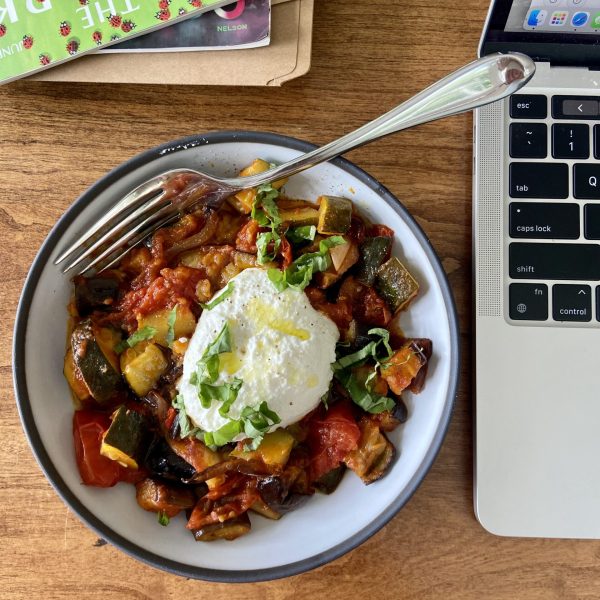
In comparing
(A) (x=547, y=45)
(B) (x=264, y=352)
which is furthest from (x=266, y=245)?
(A) (x=547, y=45)

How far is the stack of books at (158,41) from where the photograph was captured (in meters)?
1.46

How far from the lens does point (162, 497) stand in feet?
4.36

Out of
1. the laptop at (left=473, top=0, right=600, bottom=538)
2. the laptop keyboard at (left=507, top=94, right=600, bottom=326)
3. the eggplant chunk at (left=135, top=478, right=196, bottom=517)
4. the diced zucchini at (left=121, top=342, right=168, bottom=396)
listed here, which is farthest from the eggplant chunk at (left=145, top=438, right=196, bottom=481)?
the laptop keyboard at (left=507, top=94, right=600, bottom=326)

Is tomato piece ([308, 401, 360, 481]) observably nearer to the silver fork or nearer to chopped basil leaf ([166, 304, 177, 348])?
chopped basil leaf ([166, 304, 177, 348])

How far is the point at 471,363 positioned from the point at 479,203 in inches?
14.4

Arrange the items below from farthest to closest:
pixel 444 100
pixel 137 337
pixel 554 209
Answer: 1. pixel 554 209
2. pixel 137 337
3. pixel 444 100

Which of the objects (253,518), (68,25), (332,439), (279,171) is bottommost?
(253,518)

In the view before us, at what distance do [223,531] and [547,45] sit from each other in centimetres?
128

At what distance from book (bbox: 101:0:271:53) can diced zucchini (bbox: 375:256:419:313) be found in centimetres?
59

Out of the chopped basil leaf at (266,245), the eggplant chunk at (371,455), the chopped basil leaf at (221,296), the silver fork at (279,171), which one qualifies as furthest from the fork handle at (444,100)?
the eggplant chunk at (371,455)

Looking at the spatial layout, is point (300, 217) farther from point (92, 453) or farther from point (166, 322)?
point (92, 453)

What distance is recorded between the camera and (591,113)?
1.50 m

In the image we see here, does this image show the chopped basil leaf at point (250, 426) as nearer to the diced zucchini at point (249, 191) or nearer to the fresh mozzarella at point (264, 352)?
the fresh mozzarella at point (264, 352)

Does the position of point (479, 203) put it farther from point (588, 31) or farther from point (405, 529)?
point (405, 529)
